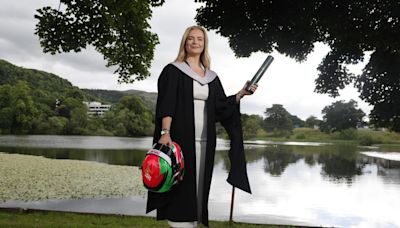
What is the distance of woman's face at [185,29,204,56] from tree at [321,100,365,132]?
24873 mm

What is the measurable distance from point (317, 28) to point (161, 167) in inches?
230

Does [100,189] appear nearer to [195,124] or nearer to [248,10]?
[248,10]

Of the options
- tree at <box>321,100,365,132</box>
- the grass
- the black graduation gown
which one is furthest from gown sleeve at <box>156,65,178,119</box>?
tree at <box>321,100,365,132</box>

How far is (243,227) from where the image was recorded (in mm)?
7512

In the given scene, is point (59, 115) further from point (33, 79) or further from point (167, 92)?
point (167, 92)

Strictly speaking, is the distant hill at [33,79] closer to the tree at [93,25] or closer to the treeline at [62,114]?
the treeline at [62,114]

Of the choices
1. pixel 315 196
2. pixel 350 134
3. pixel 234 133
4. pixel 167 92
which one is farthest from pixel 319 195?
pixel 350 134

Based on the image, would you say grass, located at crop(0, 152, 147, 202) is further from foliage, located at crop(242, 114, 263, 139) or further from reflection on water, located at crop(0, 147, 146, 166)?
foliage, located at crop(242, 114, 263, 139)

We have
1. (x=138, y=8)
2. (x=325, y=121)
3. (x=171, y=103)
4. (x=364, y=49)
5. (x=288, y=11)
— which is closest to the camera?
(x=171, y=103)

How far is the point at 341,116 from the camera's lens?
98.4 ft

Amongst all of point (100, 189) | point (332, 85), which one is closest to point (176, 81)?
point (332, 85)

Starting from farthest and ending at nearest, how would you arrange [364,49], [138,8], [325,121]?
[325,121], [138,8], [364,49]

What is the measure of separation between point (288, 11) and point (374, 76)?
270 centimetres

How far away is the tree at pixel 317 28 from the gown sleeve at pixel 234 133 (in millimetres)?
4103
